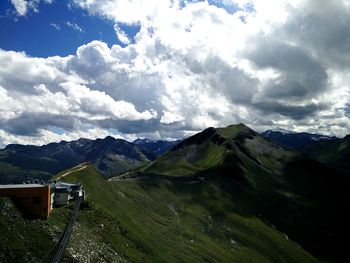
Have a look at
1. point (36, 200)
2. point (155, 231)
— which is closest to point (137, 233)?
point (155, 231)

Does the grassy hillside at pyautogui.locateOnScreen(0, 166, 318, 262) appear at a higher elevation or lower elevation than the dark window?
lower

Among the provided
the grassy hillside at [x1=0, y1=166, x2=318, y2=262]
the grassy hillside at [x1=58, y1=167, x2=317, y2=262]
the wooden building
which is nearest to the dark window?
the wooden building

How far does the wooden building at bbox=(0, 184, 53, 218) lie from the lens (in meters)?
82.7

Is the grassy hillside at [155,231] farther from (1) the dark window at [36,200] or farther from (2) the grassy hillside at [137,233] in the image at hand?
(1) the dark window at [36,200]

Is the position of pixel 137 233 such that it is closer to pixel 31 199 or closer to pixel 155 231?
pixel 155 231

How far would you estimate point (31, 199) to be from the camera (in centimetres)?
8369

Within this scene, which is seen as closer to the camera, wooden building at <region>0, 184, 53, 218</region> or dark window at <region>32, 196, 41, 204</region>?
wooden building at <region>0, 184, 53, 218</region>

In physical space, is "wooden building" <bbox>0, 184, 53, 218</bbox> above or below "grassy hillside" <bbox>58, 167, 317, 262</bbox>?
above

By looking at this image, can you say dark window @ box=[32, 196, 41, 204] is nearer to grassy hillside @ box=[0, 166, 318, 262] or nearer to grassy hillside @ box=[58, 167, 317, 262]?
grassy hillside @ box=[0, 166, 318, 262]

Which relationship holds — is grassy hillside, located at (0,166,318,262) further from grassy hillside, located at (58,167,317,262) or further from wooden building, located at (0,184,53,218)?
wooden building, located at (0,184,53,218)

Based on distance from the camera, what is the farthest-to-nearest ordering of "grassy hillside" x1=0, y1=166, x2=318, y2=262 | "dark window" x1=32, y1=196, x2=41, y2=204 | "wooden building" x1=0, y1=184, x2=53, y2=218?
"dark window" x1=32, y1=196, x2=41, y2=204
"wooden building" x1=0, y1=184, x2=53, y2=218
"grassy hillside" x1=0, y1=166, x2=318, y2=262

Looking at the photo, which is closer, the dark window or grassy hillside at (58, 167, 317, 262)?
the dark window

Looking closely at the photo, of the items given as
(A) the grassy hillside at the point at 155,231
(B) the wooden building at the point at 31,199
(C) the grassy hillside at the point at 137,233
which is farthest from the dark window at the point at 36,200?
(A) the grassy hillside at the point at 155,231

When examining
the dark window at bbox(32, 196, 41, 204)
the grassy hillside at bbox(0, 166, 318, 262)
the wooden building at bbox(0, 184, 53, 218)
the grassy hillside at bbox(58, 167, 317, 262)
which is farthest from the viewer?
the grassy hillside at bbox(58, 167, 317, 262)
